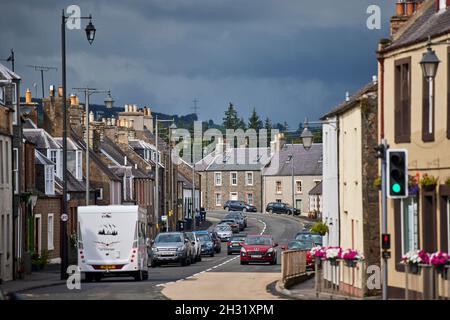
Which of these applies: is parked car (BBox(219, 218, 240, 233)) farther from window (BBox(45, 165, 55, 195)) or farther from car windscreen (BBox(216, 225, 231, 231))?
window (BBox(45, 165, 55, 195))

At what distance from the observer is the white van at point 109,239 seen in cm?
4578

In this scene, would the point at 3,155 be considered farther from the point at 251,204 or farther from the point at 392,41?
the point at 251,204

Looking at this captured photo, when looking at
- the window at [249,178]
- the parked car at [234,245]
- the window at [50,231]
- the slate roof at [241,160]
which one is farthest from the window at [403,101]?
the window at [249,178]

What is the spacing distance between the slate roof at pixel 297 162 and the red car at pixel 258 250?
76.5 metres

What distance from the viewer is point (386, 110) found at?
34875mm

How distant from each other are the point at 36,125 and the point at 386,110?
4063 centimetres

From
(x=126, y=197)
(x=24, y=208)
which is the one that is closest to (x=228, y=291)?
(x=24, y=208)

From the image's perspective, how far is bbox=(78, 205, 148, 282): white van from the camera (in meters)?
45.8

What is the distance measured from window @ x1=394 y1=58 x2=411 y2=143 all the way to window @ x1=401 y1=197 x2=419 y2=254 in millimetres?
1724

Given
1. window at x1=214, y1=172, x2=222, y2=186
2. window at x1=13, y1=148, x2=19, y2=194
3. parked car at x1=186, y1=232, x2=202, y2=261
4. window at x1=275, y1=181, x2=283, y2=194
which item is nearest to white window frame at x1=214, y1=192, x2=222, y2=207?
window at x1=214, y1=172, x2=222, y2=186

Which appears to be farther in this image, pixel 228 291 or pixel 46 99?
pixel 46 99

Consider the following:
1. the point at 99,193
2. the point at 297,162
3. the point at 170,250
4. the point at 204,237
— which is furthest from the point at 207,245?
the point at 297,162

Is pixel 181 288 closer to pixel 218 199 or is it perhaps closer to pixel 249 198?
pixel 249 198

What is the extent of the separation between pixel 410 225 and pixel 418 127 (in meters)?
2.67
